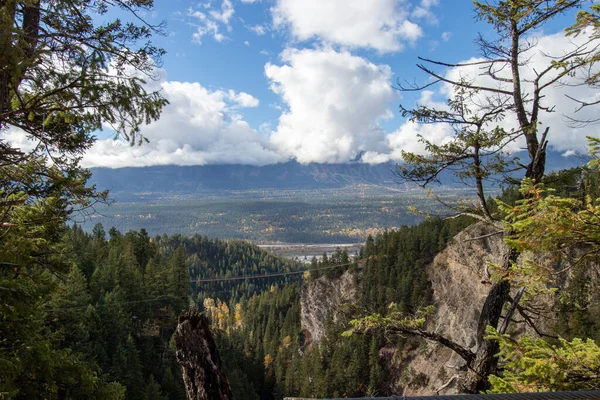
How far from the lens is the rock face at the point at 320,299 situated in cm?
6538

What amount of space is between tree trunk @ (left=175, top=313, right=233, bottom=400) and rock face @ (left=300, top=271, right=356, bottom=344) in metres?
62.4

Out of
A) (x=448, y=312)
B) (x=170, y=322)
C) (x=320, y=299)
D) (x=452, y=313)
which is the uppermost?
(x=170, y=322)

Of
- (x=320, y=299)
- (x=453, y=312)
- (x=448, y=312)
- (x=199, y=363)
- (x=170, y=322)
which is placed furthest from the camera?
(x=320, y=299)

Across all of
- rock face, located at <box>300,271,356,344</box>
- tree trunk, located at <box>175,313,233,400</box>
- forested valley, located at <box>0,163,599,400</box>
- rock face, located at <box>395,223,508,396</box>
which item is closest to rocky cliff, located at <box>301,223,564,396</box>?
rock face, located at <box>395,223,508,396</box>

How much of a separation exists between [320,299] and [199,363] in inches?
2670

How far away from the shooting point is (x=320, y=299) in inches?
2694

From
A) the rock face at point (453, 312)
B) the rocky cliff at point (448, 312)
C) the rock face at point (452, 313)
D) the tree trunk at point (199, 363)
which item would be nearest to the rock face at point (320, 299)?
the rocky cliff at point (448, 312)

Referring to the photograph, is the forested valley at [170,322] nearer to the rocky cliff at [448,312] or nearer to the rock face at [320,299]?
the rock face at [320,299]

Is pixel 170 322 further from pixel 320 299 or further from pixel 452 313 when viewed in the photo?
pixel 320 299

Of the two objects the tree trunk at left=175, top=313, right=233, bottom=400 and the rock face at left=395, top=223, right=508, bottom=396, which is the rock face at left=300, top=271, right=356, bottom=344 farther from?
the tree trunk at left=175, top=313, right=233, bottom=400

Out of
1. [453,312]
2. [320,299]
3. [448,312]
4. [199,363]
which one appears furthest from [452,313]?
[199,363]

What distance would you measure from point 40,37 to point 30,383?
6107 millimetres

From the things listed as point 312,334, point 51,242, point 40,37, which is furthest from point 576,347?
point 312,334

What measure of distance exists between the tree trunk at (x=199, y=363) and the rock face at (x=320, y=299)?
2455 inches
